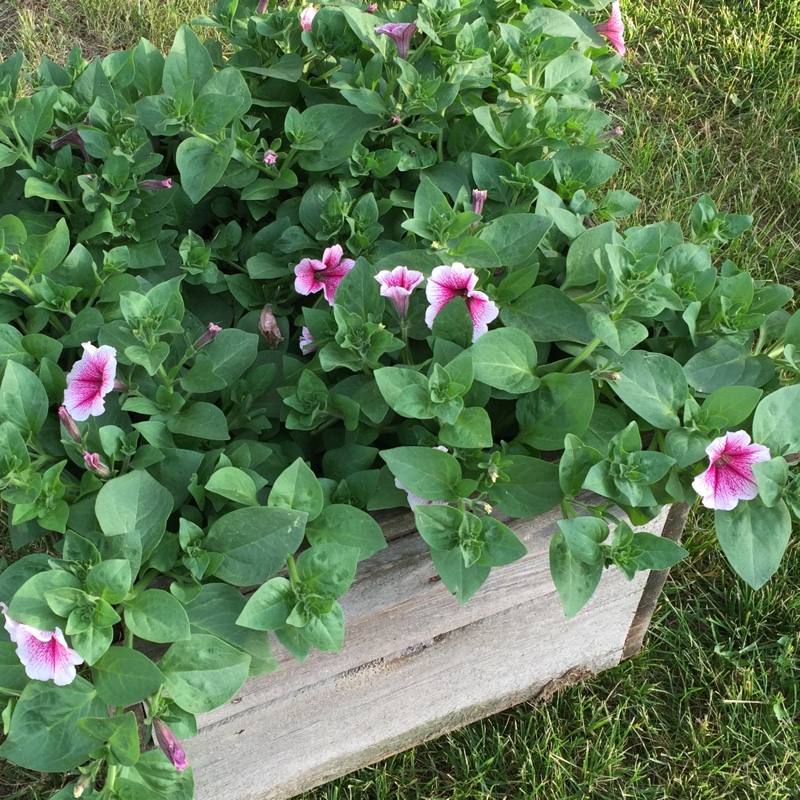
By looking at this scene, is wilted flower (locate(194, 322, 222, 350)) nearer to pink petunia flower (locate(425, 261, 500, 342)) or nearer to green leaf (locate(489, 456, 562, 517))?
pink petunia flower (locate(425, 261, 500, 342))

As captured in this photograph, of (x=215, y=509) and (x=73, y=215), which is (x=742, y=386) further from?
(x=73, y=215)

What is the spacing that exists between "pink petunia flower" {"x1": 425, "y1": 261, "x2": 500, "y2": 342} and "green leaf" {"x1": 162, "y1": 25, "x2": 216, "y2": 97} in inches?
24.6

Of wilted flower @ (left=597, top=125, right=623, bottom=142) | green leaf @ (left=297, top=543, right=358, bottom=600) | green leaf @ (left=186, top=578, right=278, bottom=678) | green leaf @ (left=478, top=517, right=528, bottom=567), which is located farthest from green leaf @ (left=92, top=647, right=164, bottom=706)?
wilted flower @ (left=597, top=125, right=623, bottom=142)

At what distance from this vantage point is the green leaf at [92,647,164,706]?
117 cm

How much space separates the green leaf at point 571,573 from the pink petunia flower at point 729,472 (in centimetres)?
19

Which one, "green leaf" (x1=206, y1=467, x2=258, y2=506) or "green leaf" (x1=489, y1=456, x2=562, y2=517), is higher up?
"green leaf" (x1=206, y1=467, x2=258, y2=506)

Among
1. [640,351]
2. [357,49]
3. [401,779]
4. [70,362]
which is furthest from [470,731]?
[357,49]

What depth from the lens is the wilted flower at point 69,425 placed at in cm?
133

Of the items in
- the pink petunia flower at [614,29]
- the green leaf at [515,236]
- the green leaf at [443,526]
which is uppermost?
the pink petunia flower at [614,29]

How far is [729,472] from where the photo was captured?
1.33m

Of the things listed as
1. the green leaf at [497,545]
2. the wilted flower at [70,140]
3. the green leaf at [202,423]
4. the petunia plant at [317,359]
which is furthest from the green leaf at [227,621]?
the wilted flower at [70,140]

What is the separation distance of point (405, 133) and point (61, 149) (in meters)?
0.66

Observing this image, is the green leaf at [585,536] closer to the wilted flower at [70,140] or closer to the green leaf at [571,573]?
the green leaf at [571,573]

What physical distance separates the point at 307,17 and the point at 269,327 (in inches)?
27.9
